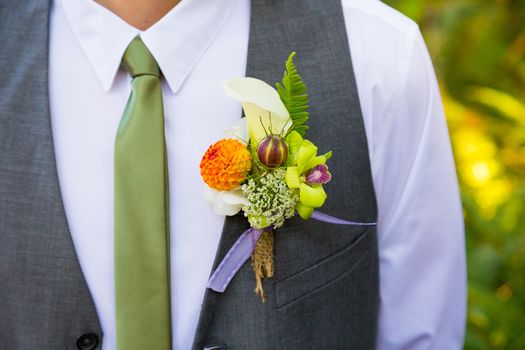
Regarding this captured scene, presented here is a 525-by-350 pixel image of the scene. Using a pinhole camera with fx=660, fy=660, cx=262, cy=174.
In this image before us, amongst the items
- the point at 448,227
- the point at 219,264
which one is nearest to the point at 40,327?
the point at 219,264

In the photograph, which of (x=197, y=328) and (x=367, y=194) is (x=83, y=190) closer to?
(x=197, y=328)

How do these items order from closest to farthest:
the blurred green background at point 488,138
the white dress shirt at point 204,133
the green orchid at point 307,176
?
the green orchid at point 307,176 < the white dress shirt at point 204,133 < the blurred green background at point 488,138

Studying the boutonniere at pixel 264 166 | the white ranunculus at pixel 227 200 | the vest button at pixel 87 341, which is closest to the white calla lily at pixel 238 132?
the boutonniere at pixel 264 166

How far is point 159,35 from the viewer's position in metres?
1.45

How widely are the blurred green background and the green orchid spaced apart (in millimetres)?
1644

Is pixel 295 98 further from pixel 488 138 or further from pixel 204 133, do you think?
Answer: pixel 488 138

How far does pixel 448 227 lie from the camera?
5.44ft

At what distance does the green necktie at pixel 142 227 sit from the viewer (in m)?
1.36

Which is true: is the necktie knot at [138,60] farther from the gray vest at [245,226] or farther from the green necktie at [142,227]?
the gray vest at [245,226]

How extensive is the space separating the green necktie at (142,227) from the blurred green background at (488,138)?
1692 mm

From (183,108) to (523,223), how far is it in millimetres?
2245

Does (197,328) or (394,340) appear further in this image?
(394,340)

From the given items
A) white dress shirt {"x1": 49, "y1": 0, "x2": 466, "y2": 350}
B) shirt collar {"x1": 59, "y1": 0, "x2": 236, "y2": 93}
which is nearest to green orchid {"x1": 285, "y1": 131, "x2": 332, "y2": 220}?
white dress shirt {"x1": 49, "y1": 0, "x2": 466, "y2": 350}

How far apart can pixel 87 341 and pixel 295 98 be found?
661 millimetres
